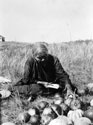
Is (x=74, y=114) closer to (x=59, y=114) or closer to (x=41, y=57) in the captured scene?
(x=59, y=114)

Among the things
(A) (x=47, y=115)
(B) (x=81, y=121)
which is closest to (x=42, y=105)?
(A) (x=47, y=115)

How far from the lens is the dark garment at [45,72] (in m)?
6.36

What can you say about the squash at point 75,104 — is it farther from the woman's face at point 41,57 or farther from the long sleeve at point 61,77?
the woman's face at point 41,57

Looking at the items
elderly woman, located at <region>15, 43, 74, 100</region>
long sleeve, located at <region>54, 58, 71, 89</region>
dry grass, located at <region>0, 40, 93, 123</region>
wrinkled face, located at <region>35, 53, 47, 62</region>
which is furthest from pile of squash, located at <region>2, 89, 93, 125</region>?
dry grass, located at <region>0, 40, 93, 123</region>

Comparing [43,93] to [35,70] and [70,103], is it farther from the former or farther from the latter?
[70,103]

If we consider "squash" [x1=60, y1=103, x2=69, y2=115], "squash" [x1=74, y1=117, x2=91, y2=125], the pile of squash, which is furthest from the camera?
"squash" [x1=60, y1=103, x2=69, y2=115]

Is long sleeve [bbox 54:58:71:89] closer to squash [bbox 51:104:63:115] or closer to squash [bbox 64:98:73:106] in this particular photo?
squash [bbox 64:98:73:106]

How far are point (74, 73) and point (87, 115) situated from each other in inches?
189

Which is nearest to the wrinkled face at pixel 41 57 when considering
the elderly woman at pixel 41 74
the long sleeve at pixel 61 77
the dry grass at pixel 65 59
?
the elderly woman at pixel 41 74

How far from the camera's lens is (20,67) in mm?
10062

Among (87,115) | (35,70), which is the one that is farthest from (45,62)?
(87,115)

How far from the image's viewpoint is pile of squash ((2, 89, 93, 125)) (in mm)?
4555

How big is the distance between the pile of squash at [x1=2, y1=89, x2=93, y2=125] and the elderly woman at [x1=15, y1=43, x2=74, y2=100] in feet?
2.00

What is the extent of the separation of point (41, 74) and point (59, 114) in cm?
160
